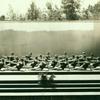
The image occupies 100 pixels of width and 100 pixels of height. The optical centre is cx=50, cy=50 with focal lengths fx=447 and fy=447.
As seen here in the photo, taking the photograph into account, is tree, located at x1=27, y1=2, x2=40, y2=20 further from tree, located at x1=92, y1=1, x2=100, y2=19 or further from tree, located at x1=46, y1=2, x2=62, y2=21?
tree, located at x1=92, y1=1, x2=100, y2=19

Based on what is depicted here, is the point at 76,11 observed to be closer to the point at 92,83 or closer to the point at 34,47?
the point at 34,47

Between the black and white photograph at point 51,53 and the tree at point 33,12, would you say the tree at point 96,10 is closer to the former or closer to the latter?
the black and white photograph at point 51,53

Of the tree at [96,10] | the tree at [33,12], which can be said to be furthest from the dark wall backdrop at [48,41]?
the tree at [33,12]

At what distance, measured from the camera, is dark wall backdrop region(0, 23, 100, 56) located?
25761mm

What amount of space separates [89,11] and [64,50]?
18520 mm

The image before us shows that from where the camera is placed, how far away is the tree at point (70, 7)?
43.8m

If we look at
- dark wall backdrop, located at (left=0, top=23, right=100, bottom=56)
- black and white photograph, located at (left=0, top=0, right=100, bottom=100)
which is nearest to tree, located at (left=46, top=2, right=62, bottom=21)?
black and white photograph, located at (left=0, top=0, right=100, bottom=100)

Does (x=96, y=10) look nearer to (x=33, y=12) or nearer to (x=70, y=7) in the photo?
(x=70, y=7)

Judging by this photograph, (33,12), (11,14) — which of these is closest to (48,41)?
(33,12)

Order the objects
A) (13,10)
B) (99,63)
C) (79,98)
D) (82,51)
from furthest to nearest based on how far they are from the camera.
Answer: (13,10) < (82,51) < (99,63) < (79,98)

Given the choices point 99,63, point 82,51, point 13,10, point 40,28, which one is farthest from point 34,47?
point 13,10

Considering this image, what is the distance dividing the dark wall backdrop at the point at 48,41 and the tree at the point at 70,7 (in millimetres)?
17151

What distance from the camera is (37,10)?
4509 centimetres

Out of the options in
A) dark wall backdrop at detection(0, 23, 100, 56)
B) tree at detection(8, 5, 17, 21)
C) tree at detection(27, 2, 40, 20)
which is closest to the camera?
dark wall backdrop at detection(0, 23, 100, 56)
